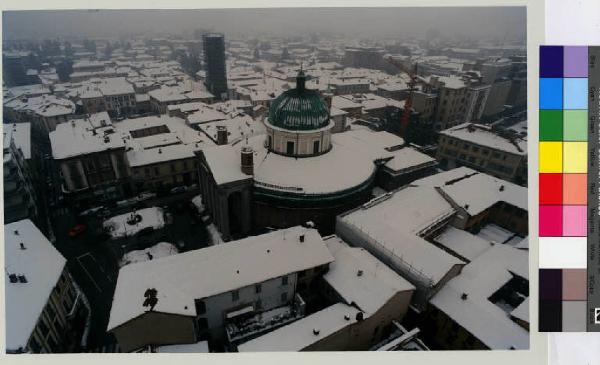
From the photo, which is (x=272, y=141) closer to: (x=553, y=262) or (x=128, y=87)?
(x=553, y=262)

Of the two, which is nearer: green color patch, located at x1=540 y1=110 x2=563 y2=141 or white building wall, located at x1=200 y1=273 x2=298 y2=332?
green color patch, located at x1=540 y1=110 x2=563 y2=141

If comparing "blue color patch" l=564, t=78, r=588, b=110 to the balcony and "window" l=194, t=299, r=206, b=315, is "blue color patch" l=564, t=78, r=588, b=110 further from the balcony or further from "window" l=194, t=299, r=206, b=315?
"window" l=194, t=299, r=206, b=315

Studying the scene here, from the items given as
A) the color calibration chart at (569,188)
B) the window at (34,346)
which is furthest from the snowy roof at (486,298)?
the window at (34,346)

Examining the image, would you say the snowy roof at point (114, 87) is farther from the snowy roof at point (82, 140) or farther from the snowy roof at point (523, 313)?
the snowy roof at point (523, 313)

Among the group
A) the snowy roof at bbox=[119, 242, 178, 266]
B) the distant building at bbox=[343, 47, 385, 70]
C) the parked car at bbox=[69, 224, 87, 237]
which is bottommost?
the snowy roof at bbox=[119, 242, 178, 266]

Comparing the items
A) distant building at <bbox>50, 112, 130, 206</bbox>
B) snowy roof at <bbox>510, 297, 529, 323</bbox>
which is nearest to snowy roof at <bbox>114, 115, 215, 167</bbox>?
distant building at <bbox>50, 112, 130, 206</bbox>

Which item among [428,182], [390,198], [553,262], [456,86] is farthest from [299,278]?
[456,86]

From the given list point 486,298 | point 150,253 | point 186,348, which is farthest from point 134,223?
point 486,298
